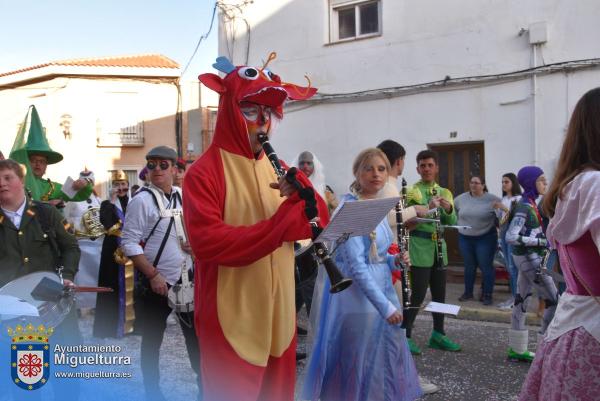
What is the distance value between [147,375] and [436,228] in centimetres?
307

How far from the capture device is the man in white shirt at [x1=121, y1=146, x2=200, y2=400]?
4.24 meters

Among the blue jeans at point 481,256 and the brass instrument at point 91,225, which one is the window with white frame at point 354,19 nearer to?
the blue jeans at point 481,256

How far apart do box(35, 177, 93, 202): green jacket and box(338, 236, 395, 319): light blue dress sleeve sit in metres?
3.72

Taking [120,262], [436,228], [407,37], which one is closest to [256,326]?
[120,262]

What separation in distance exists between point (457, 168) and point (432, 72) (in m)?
1.79

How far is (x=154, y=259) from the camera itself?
432 centimetres

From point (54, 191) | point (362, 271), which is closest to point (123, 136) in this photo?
point (54, 191)

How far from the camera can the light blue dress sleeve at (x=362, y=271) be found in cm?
356

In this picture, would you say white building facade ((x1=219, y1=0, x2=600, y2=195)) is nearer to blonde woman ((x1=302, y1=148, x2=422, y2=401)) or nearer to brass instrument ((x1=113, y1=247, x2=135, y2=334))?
blonde woman ((x1=302, y1=148, x2=422, y2=401))

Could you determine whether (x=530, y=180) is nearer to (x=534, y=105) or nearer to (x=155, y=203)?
(x=155, y=203)

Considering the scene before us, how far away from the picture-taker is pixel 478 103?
10016 mm

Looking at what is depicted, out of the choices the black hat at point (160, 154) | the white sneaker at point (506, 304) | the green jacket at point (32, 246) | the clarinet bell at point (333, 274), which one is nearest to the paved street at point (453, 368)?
the white sneaker at point (506, 304)

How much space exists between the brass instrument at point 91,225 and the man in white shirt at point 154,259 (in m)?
2.97

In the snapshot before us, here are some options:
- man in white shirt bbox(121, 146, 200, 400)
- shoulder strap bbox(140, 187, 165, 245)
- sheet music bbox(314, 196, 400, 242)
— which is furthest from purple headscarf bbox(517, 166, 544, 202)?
shoulder strap bbox(140, 187, 165, 245)
